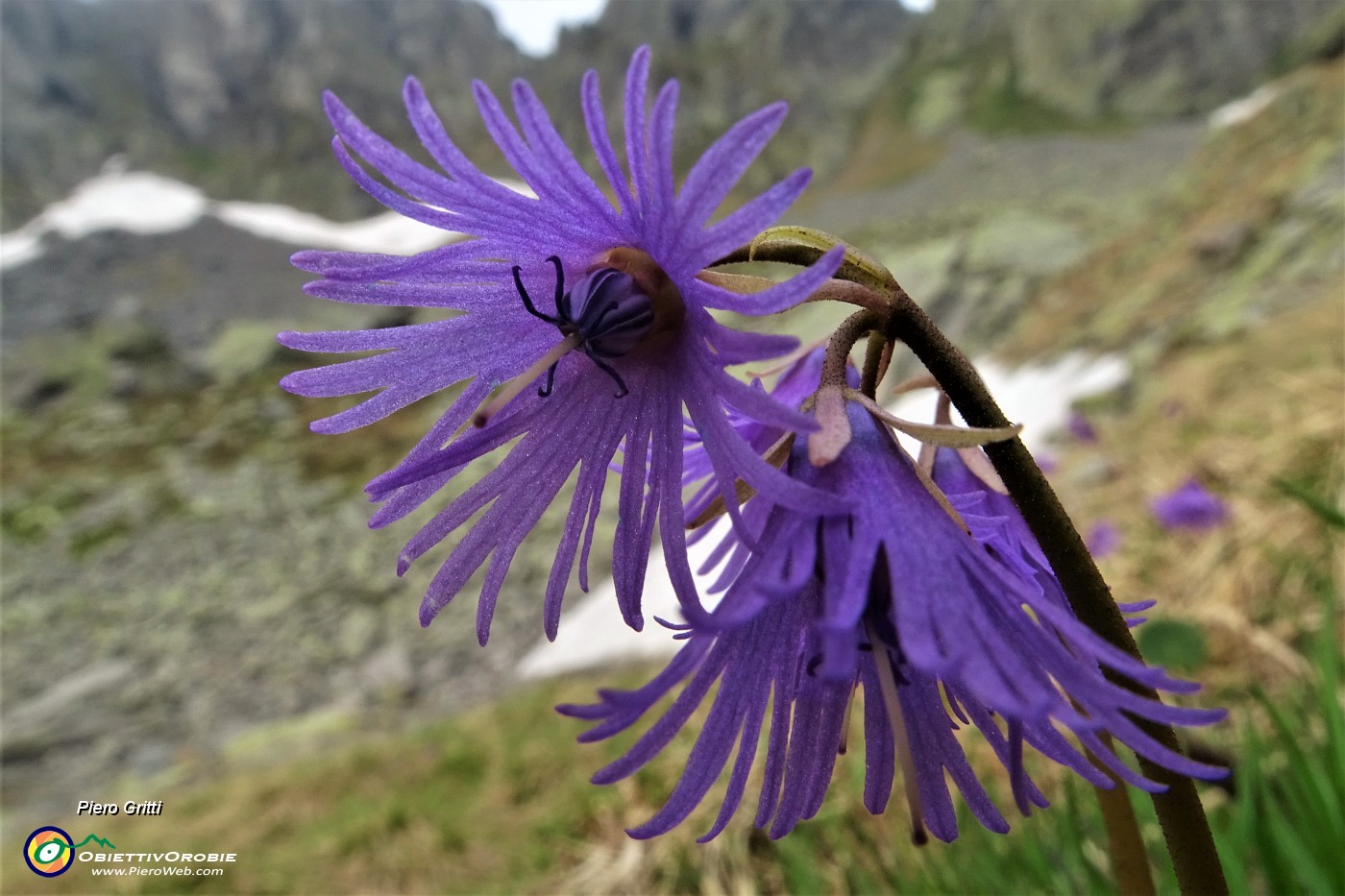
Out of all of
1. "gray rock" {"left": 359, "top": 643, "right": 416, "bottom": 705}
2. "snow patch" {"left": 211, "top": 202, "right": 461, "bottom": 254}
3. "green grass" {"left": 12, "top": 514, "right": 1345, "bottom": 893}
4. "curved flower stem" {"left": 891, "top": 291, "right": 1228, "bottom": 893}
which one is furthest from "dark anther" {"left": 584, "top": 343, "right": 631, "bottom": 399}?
"snow patch" {"left": 211, "top": 202, "right": 461, "bottom": 254}

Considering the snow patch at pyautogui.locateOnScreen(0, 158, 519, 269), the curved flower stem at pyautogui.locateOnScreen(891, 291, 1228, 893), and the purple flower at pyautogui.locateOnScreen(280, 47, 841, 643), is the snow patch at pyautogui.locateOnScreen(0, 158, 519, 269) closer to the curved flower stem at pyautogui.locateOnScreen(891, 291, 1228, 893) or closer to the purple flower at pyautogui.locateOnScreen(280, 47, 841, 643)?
the purple flower at pyautogui.locateOnScreen(280, 47, 841, 643)

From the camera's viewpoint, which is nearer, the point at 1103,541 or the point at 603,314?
the point at 603,314

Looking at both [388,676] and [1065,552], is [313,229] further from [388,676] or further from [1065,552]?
[1065,552]

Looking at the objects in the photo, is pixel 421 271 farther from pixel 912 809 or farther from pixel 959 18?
pixel 959 18

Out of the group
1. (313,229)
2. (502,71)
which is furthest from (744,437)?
(502,71)

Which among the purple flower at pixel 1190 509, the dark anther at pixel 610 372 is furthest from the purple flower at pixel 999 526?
the purple flower at pixel 1190 509

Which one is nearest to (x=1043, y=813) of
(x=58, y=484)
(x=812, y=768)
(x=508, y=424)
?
(x=812, y=768)
